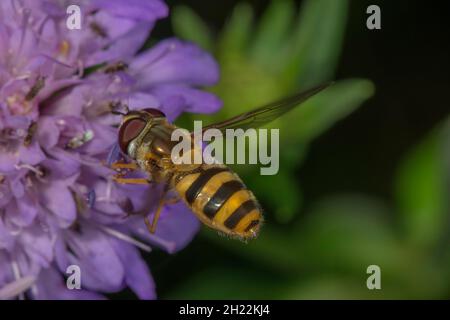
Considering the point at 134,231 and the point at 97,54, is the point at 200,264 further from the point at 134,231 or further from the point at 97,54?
the point at 97,54

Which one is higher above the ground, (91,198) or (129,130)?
(129,130)

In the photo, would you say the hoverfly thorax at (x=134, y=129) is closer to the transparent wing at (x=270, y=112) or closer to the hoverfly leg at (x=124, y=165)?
the hoverfly leg at (x=124, y=165)

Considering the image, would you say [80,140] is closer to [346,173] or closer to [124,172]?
[124,172]

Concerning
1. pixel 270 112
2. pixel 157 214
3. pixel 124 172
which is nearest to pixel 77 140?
pixel 124 172

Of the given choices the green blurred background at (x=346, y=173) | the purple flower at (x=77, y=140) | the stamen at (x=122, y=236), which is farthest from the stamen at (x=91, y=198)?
the green blurred background at (x=346, y=173)

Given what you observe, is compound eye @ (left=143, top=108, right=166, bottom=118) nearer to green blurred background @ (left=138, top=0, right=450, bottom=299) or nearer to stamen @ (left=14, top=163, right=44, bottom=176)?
stamen @ (left=14, top=163, right=44, bottom=176)

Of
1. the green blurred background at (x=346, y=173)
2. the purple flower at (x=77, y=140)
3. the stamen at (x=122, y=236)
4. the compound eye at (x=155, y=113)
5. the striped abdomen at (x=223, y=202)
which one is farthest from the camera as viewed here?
the green blurred background at (x=346, y=173)

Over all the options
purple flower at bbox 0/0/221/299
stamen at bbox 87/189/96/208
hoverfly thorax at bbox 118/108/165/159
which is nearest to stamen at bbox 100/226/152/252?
purple flower at bbox 0/0/221/299
